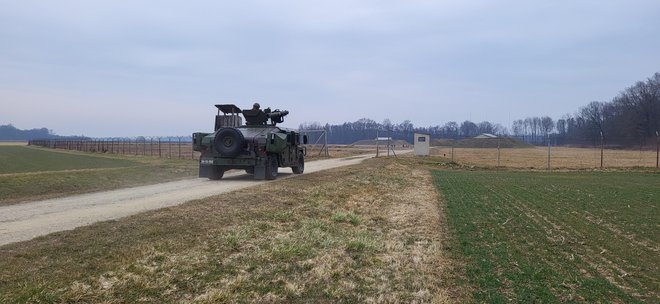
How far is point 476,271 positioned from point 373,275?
154cm

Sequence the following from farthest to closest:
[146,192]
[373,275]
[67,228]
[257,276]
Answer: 1. [146,192]
2. [67,228]
3. [373,275]
4. [257,276]

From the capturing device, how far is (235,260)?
714cm

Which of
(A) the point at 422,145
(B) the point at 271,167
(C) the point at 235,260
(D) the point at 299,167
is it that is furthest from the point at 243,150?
(A) the point at 422,145

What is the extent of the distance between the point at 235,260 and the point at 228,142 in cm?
1275

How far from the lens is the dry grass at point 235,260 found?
18.6ft

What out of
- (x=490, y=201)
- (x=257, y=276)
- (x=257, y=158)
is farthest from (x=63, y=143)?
(x=257, y=276)

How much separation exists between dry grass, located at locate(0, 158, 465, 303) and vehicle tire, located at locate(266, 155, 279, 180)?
802cm

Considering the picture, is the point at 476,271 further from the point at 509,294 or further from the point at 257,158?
the point at 257,158

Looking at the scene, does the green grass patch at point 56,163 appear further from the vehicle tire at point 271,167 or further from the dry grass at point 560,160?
the dry grass at point 560,160

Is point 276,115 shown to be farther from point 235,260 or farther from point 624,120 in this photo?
point 624,120

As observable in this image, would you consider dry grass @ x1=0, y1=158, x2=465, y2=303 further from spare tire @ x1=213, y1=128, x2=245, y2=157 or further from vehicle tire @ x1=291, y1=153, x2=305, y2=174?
vehicle tire @ x1=291, y1=153, x2=305, y2=174

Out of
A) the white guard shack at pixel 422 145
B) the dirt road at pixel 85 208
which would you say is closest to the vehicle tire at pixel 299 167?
the dirt road at pixel 85 208

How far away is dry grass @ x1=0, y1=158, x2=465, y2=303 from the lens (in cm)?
567

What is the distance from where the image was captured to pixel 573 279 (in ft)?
23.1
